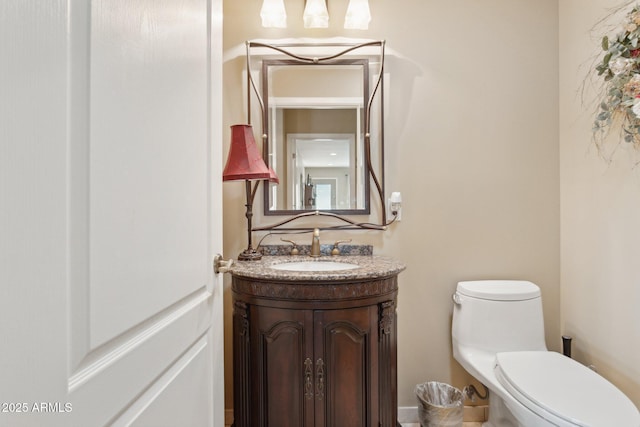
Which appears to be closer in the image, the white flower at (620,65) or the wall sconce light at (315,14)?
the white flower at (620,65)

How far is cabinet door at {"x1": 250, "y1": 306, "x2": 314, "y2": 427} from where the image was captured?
126 centimetres

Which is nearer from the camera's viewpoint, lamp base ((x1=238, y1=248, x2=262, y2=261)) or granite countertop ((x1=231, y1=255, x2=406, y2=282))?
granite countertop ((x1=231, y1=255, x2=406, y2=282))

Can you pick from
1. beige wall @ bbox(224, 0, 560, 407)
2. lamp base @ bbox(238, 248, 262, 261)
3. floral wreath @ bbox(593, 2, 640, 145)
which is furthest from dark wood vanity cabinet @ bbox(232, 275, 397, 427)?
floral wreath @ bbox(593, 2, 640, 145)

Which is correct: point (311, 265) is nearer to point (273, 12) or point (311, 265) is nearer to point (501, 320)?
point (501, 320)

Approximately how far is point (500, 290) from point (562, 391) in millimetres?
552

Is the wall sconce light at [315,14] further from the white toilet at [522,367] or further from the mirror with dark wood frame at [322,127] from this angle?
the white toilet at [522,367]

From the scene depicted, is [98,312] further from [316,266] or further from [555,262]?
[555,262]

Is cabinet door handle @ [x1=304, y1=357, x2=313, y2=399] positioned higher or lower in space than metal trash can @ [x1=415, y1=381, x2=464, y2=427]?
higher

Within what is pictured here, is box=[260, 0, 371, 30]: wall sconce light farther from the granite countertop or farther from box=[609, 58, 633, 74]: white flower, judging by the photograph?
the granite countertop

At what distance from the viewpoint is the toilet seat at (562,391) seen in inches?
40.8

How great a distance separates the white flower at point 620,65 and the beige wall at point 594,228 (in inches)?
10.8

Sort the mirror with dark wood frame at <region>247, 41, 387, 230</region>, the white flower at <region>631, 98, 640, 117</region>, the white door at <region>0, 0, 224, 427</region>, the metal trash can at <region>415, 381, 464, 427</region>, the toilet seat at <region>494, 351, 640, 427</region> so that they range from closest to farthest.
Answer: the white door at <region>0, 0, 224, 427</region> → the toilet seat at <region>494, 351, 640, 427</region> → the white flower at <region>631, 98, 640, 117</region> → the metal trash can at <region>415, 381, 464, 427</region> → the mirror with dark wood frame at <region>247, 41, 387, 230</region>

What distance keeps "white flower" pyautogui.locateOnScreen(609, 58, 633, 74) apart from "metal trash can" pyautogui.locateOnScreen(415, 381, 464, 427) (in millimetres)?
1669

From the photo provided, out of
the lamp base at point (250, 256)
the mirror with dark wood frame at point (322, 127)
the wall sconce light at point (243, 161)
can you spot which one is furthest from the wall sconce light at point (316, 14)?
the lamp base at point (250, 256)
